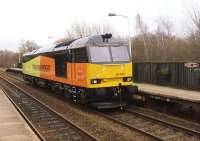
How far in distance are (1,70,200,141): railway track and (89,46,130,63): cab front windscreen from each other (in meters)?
2.25

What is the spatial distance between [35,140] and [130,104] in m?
8.81

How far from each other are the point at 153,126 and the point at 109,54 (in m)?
4.57

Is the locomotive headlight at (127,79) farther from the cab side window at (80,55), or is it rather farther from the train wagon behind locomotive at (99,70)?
the cab side window at (80,55)

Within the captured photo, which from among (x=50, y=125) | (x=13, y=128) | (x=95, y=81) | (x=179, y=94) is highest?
(x=95, y=81)

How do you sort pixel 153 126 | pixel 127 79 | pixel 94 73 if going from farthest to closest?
pixel 127 79 → pixel 94 73 → pixel 153 126

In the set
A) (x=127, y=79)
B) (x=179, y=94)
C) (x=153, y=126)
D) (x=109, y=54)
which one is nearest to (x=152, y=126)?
(x=153, y=126)

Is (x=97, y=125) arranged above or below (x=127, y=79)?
below

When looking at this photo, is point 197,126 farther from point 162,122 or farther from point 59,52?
point 59,52

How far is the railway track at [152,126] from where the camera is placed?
10952 mm

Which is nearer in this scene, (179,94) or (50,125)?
(50,125)

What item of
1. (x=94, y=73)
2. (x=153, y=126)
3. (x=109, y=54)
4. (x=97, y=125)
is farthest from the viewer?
(x=109, y=54)

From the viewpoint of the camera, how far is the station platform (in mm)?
10631

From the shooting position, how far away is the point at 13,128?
39.5 feet

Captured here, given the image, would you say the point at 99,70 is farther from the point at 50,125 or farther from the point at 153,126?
the point at 153,126
